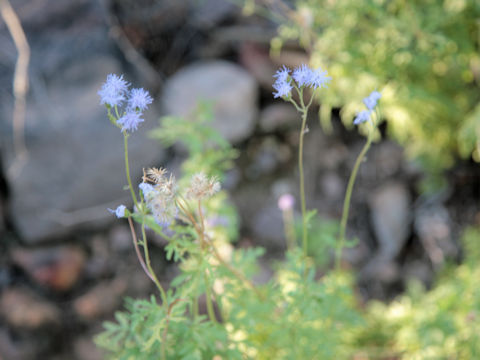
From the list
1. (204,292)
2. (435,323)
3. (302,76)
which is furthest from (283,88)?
(435,323)

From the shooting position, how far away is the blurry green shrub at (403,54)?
204cm

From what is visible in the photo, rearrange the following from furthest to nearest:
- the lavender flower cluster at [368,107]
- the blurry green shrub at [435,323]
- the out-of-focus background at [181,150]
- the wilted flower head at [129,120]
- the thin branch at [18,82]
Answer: the thin branch at [18,82]
the out-of-focus background at [181,150]
the blurry green shrub at [435,323]
the lavender flower cluster at [368,107]
the wilted flower head at [129,120]

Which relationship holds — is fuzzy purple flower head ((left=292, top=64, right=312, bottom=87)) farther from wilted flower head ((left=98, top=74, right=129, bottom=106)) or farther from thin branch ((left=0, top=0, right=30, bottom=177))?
thin branch ((left=0, top=0, right=30, bottom=177))

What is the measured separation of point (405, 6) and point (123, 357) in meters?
1.99

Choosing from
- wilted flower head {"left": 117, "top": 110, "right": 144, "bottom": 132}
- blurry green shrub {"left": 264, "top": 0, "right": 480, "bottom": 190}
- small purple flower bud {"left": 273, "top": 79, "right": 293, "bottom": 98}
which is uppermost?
blurry green shrub {"left": 264, "top": 0, "right": 480, "bottom": 190}

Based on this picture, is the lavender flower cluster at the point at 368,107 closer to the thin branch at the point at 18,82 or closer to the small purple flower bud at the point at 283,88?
the small purple flower bud at the point at 283,88

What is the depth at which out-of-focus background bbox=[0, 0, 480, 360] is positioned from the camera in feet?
7.97

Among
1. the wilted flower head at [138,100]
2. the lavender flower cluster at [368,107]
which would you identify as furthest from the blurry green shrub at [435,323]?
the wilted flower head at [138,100]

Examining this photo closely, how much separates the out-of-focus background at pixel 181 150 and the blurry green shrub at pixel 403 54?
14 millimetres

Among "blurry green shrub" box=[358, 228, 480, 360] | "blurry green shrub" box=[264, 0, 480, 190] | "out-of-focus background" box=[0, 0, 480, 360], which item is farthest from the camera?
"out-of-focus background" box=[0, 0, 480, 360]

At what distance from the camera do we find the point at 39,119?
2.68 metres

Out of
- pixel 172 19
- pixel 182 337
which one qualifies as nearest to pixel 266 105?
pixel 172 19

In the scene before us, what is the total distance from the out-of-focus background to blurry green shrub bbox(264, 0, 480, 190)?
0.01 metres

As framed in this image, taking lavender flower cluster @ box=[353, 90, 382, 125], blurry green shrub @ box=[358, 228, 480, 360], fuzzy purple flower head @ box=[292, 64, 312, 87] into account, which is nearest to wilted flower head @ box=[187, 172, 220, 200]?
fuzzy purple flower head @ box=[292, 64, 312, 87]
